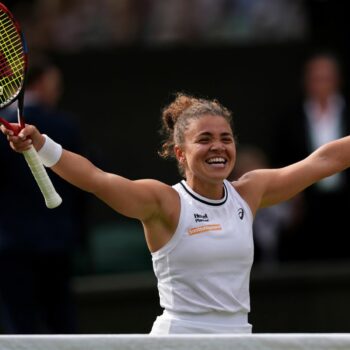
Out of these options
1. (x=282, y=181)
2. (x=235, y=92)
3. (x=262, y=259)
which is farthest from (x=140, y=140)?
(x=282, y=181)

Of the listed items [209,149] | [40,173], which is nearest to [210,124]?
[209,149]

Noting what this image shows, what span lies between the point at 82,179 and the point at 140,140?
5.48 m

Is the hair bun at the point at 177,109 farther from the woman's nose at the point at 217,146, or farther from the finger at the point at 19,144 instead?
the finger at the point at 19,144

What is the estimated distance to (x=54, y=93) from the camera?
27.1 feet

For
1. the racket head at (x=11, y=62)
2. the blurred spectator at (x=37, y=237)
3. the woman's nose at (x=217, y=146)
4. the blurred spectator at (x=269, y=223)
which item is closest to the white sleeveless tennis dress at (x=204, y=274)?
the woman's nose at (x=217, y=146)

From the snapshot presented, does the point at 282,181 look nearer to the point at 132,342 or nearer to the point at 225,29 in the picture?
the point at 132,342

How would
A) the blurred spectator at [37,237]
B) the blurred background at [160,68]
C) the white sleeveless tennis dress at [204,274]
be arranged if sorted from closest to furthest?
the white sleeveless tennis dress at [204,274], the blurred spectator at [37,237], the blurred background at [160,68]

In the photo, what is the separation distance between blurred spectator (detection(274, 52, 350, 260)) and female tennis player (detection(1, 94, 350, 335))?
4112 millimetres

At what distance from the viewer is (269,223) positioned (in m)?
10.0

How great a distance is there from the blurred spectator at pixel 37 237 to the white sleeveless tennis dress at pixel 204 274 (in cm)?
248

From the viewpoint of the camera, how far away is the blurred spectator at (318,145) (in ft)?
32.2

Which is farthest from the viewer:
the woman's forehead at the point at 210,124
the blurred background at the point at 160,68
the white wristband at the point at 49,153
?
the blurred background at the point at 160,68

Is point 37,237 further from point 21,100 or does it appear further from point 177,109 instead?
point 21,100

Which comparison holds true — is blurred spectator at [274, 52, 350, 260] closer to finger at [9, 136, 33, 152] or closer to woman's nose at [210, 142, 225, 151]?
woman's nose at [210, 142, 225, 151]
